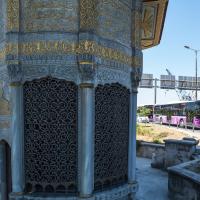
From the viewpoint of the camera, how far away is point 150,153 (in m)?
14.2

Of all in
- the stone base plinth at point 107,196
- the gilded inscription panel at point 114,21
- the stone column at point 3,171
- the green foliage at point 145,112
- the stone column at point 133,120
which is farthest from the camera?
the green foliage at point 145,112

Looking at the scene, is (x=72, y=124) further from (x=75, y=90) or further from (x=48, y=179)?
(x=48, y=179)

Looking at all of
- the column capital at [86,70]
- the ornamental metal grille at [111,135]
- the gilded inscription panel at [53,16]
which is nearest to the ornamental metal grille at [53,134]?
the column capital at [86,70]

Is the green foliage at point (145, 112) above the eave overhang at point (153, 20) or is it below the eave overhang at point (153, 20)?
below

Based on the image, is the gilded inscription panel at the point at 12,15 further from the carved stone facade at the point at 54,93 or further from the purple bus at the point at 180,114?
the purple bus at the point at 180,114

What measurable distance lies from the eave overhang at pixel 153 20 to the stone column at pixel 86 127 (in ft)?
12.0

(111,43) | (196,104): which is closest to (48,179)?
(111,43)

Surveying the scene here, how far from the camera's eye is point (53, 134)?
6164 millimetres

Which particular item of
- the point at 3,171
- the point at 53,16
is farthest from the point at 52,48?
the point at 3,171

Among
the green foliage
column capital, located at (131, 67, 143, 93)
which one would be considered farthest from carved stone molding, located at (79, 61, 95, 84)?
the green foliage

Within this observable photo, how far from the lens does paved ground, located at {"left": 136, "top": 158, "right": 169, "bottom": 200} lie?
870 centimetres

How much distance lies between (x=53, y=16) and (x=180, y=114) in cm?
3296

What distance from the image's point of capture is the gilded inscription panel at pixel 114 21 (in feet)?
21.2

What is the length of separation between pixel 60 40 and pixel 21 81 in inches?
46.3
